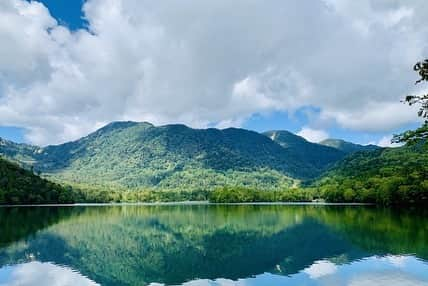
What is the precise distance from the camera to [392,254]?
1521 inches

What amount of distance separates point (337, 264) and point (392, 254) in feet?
22.5

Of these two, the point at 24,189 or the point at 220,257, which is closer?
the point at 220,257

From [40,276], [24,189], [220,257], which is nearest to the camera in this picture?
[40,276]

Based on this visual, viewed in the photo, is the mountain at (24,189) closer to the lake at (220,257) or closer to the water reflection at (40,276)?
the lake at (220,257)

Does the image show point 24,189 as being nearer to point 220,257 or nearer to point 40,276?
point 220,257

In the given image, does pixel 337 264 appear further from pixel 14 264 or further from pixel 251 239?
pixel 14 264

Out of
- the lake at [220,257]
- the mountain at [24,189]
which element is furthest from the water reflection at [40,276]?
the mountain at [24,189]

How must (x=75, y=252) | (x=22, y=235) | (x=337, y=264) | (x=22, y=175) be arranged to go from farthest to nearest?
1. (x=22, y=175)
2. (x=22, y=235)
3. (x=75, y=252)
4. (x=337, y=264)

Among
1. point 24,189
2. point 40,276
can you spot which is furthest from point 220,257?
point 24,189

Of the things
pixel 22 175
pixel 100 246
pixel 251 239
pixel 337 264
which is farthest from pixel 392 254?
pixel 22 175

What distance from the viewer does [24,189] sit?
523 feet

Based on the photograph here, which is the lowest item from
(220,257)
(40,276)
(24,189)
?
(40,276)

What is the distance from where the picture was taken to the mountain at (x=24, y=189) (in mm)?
152538

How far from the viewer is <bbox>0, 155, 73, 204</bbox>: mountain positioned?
15254 centimetres
